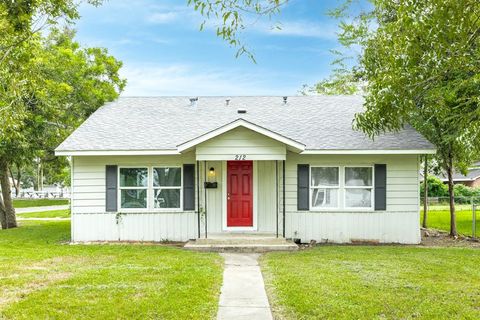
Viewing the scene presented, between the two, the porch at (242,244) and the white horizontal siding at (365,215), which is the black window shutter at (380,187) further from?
the porch at (242,244)

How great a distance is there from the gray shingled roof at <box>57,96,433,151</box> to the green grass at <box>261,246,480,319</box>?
3.44 metres

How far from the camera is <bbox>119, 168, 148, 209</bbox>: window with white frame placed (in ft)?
40.5

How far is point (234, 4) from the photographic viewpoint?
13.5ft

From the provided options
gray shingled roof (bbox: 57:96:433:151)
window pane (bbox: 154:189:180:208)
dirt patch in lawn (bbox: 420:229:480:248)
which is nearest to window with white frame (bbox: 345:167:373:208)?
gray shingled roof (bbox: 57:96:433:151)

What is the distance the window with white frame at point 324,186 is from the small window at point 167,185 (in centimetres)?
375

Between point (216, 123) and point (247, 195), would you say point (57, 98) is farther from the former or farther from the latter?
point (247, 195)

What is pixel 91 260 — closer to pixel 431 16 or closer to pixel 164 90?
pixel 431 16

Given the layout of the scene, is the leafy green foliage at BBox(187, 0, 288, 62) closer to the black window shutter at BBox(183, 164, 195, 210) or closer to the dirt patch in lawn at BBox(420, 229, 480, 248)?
the black window shutter at BBox(183, 164, 195, 210)

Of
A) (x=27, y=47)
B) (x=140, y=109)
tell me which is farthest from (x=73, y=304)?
(x=140, y=109)

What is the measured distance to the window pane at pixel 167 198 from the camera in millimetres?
12367

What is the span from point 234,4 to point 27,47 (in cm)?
463

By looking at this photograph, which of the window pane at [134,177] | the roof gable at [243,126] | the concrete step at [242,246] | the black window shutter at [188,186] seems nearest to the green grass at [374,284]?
the concrete step at [242,246]

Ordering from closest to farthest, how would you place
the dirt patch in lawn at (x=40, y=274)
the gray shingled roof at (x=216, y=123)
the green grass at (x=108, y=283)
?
the green grass at (x=108, y=283) < the dirt patch in lawn at (x=40, y=274) < the gray shingled roof at (x=216, y=123)

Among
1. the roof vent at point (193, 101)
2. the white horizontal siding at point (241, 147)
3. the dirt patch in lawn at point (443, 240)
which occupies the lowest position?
the dirt patch in lawn at point (443, 240)
